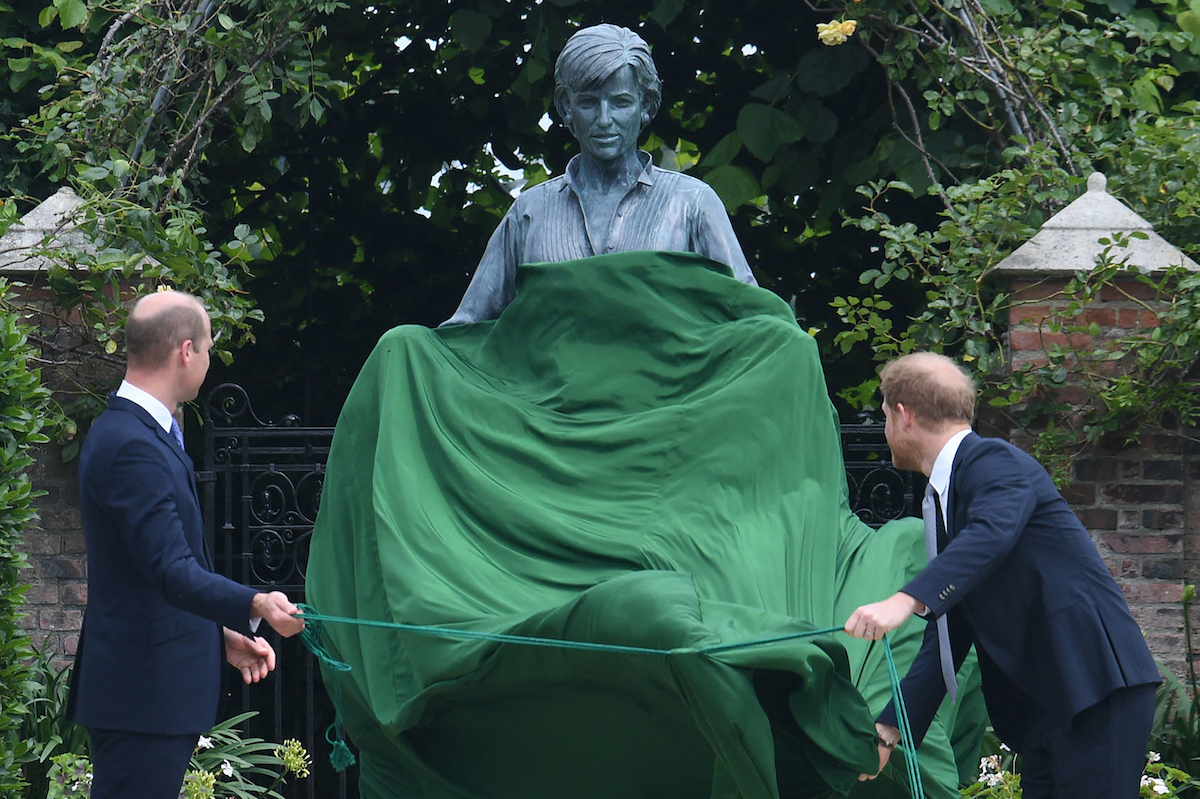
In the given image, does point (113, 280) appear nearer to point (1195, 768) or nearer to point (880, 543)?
point (880, 543)

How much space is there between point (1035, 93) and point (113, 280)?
10.5ft

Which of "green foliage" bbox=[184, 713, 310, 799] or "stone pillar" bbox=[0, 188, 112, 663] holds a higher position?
"stone pillar" bbox=[0, 188, 112, 663]

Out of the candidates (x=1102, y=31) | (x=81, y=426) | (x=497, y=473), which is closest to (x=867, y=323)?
(x=1102, y=31)

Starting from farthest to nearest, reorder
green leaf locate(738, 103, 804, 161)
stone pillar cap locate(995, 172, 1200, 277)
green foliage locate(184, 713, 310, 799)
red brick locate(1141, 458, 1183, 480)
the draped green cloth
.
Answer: green leaf locate(738, 103, 804, 161)
red brick locate(1141, 458, 1183, 480)
stone pillar cap locate(995, 172, 1200, 277)
green foliage locate(184, 713, 310, 799)
the draped green cloth

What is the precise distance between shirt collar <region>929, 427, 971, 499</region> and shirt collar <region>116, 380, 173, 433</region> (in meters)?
1.52

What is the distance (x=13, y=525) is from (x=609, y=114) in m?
2.02

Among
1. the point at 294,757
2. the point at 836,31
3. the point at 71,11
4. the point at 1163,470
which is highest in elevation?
the point at 71,11

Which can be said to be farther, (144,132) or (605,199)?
(144,132)

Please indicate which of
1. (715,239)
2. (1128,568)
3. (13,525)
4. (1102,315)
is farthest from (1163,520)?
(13,525)

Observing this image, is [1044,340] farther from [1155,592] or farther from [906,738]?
[906,738]

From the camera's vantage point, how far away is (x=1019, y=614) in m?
3.03

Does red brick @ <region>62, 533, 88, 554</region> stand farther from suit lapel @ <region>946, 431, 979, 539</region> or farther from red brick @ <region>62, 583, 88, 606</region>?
suit lapel @ <region>946, 431, 979, 539</region>

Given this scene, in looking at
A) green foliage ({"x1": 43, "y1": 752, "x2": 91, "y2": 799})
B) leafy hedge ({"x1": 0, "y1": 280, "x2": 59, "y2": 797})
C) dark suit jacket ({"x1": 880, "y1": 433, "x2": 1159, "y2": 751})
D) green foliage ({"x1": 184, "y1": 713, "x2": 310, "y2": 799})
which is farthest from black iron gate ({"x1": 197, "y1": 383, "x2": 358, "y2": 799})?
dark suit jacket ({"x1": 880, "y1": 433, "x2": 1159, "y2": 751})

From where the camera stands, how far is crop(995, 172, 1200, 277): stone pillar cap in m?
5.07
